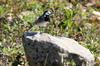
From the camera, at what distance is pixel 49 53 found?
4.49 metres

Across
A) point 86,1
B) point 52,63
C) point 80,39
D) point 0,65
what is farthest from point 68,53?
point 86,1

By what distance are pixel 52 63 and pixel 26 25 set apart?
10.9ft

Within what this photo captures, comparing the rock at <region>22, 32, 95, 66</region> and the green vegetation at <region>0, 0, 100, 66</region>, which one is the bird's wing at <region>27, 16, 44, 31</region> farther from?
the rock at <region>22, 32, 95, 66</region>

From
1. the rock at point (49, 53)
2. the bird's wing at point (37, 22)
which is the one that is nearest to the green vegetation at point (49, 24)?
the bird's wing at point (37, 22)

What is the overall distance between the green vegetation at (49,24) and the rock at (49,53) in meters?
1.50

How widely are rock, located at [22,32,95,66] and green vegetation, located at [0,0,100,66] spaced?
1503 mm

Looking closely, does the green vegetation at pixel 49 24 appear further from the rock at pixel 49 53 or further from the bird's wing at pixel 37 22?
the rock at pixel 49 53

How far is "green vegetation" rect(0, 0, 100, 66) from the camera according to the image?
6784 millimetres

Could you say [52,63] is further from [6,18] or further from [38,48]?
[6,18]

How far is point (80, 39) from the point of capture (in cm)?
729

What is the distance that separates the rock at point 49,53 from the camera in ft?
14.7

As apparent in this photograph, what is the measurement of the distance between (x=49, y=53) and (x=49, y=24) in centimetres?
315

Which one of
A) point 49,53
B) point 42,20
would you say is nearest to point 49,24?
point 42,20

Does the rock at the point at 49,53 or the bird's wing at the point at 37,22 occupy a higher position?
the rock at the point at 49,53
